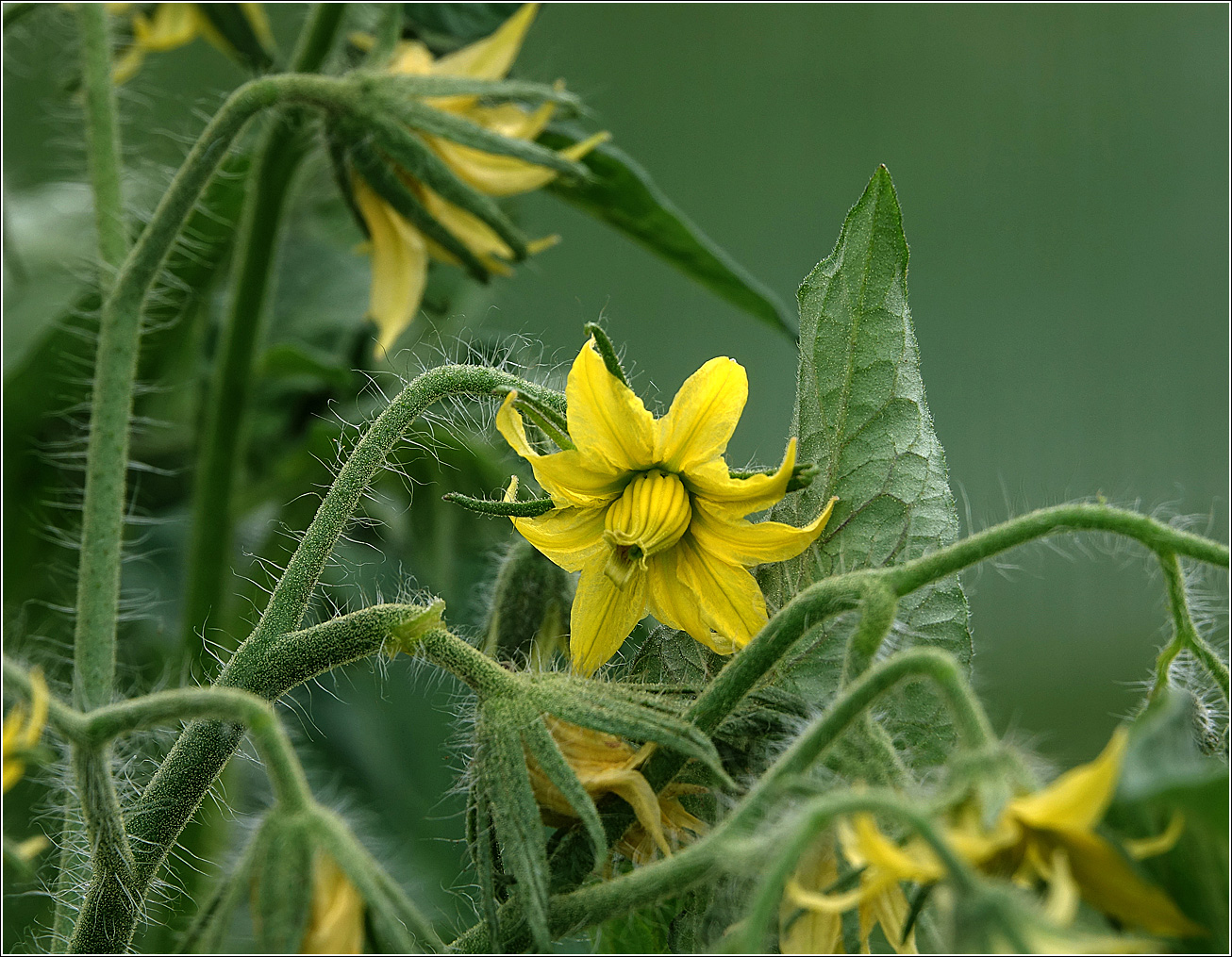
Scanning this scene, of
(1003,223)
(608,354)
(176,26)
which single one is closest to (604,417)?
(608,354)

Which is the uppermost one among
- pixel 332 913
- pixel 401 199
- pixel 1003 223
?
pixel 1003 223

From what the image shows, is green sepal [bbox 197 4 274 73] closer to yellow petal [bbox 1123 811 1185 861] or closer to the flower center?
the flower center

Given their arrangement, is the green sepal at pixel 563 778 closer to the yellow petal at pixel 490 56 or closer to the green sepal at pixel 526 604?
the green sepal at pixel 526 604

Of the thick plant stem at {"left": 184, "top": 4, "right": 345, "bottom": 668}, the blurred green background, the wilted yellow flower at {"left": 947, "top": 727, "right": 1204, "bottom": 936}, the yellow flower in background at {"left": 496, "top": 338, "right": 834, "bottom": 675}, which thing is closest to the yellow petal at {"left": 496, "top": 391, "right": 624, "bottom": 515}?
the yellow flower in background at {"left": 496, "top": 338, "right": 834, "bottom": 675}

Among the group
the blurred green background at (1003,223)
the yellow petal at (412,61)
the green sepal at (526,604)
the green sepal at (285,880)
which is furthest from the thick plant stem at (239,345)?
the blurred green background at (1003,223)

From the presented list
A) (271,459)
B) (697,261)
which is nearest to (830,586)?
(697,261)

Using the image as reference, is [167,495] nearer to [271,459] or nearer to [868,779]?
[271,459]

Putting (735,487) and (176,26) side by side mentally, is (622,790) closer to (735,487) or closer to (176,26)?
(735,487)
